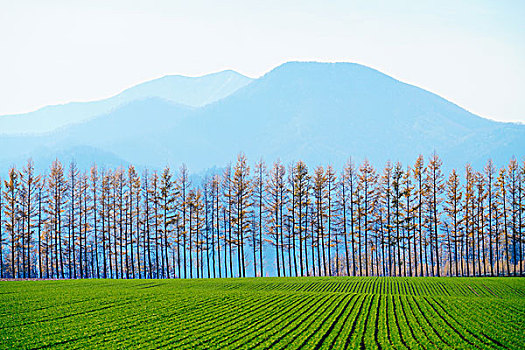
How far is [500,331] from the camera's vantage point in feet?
66.8

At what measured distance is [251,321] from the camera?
860 inches

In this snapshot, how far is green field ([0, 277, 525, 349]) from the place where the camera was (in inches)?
681

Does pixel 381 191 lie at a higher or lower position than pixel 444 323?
higher

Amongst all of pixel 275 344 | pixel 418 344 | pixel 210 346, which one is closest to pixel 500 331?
pixel 418 344

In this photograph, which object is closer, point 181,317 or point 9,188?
point 181,317

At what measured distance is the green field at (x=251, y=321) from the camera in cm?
1730

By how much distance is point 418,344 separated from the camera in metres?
17.7

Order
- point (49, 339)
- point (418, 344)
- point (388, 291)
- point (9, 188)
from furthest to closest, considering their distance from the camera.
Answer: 1. point (9, 188)
2. point (388, 291)
3. point (418, 344)
4. point (49, 339)

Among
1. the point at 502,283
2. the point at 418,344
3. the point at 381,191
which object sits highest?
the point at 381,191

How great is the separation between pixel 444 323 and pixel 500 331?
2499 millimetres

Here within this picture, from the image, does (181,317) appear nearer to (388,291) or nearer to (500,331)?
(500,331)

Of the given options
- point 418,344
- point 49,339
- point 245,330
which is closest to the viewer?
point 49,339

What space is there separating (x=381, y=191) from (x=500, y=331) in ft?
137

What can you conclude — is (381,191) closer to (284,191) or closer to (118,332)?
(284,191)
